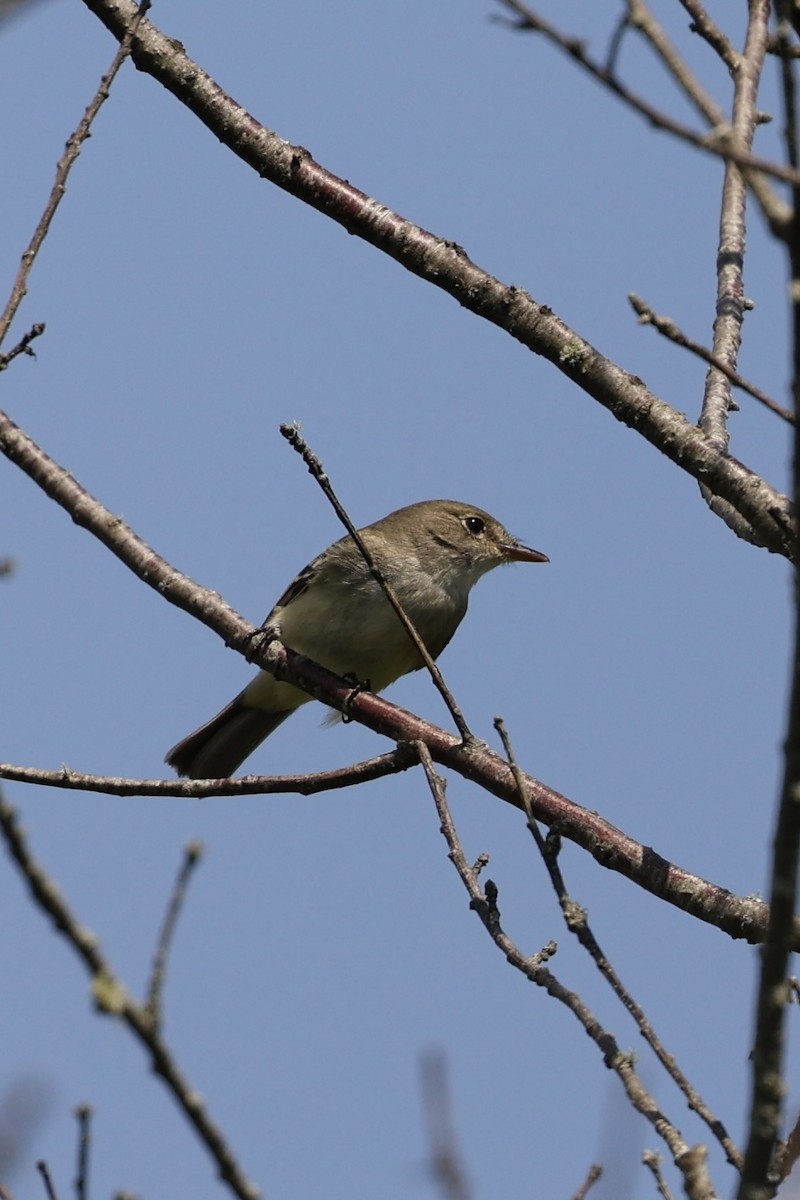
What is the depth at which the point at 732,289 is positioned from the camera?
5.66 meters

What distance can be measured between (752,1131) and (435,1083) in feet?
3.30

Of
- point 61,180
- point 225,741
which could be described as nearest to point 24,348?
point 61,180

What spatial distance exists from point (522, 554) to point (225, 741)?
1916mm

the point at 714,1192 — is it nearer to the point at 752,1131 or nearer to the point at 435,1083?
the point at 752,1131

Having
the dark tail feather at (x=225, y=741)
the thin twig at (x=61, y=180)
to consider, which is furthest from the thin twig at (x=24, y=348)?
the dark tail feather at (x=225, y=741)

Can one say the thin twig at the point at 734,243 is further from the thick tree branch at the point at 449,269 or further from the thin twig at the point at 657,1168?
the thin twig at the point at 657,1168

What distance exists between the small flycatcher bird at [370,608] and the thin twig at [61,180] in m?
3.35

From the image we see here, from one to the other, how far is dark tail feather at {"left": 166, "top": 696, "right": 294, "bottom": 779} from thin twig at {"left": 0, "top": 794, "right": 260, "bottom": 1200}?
255 inches

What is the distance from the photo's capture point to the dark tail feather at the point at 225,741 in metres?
8.35

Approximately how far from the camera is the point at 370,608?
24.5 ft

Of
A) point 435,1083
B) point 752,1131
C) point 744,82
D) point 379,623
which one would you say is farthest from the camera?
point 379,623

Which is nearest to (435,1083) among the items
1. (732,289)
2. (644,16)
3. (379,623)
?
(644,16)

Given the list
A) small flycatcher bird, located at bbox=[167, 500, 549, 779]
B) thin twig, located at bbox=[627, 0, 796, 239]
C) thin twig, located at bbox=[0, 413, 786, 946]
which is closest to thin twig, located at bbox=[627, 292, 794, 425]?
thin twig, located at bbox=[627, 0, 796, 239]

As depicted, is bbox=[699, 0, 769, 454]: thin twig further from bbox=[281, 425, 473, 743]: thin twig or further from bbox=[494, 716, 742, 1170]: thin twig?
bbox=[494, 716, 742, 1170]: thin twig
